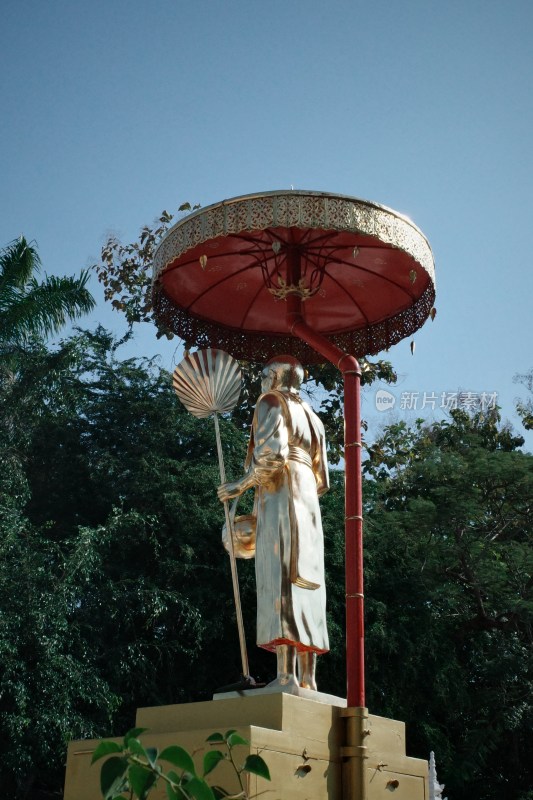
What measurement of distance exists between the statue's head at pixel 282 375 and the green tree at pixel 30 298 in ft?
26.6

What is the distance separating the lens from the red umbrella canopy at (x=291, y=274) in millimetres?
5480

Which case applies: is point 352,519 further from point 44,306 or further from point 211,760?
point 44,306

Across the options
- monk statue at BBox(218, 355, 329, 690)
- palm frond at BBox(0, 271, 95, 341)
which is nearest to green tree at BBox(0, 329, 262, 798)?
palm frond at BBox(0, 271, 95, 341)

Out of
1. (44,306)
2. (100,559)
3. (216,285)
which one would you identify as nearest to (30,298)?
(44,306)

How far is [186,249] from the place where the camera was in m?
5.67

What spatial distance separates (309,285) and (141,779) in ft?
15.4

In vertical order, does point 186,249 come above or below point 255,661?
above

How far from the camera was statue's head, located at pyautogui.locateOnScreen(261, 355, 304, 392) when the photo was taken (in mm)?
5773

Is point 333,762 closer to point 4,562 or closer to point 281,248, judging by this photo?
point 281,248

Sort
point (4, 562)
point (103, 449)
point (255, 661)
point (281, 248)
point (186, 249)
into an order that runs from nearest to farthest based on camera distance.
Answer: point (186, 249)
point (281, 248)
point (4, 562)
point (255, 661)
point (103, 449)

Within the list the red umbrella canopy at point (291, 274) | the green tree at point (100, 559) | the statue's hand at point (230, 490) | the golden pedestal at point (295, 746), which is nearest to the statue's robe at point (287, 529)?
the statue's hand at point (230, 490)

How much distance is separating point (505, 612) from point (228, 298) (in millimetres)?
8691

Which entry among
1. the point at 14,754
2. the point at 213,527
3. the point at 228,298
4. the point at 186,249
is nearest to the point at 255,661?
the point at 213,527

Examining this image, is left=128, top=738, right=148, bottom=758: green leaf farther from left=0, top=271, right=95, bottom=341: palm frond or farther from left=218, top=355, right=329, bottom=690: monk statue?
left=0, top=271, right=95, bottom=341: palm frond
